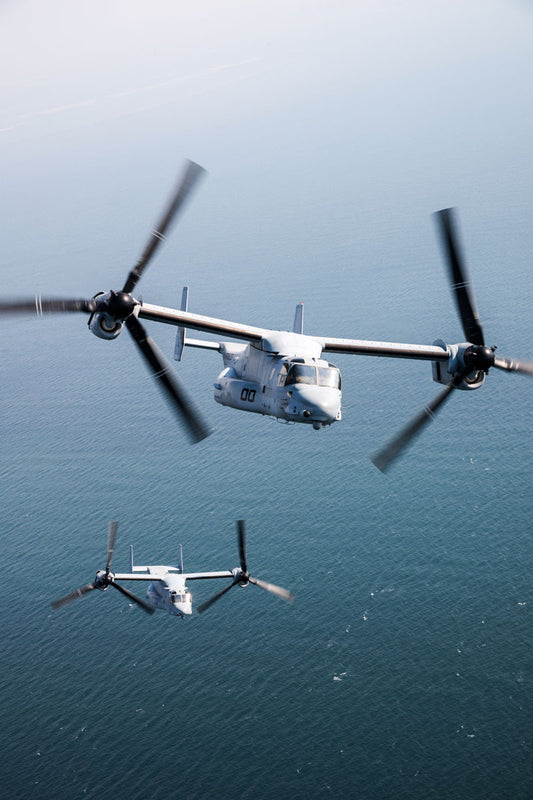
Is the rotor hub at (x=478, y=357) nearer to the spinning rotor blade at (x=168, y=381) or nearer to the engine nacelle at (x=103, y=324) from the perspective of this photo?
the spinning rotor blade at (x=168, y=381)

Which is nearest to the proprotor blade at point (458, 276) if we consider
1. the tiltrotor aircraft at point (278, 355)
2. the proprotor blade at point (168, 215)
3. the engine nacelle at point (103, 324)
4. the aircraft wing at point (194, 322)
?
the tiltrotor aircraft at point (278, 355)

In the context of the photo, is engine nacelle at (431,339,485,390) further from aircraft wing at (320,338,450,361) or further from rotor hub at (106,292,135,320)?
rotor hub at (106,292,135,320)

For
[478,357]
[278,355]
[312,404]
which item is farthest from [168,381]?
[478,357]

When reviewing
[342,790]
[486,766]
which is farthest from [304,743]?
[486,766]

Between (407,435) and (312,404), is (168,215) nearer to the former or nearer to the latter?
(312,404)

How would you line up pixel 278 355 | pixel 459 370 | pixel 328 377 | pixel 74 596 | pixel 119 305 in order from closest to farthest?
1. pixel 119 305
2. pixel 328 377
3. pixel 278 355
4. pixel 459 370
5. pixel 74 596
